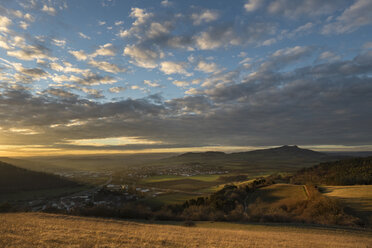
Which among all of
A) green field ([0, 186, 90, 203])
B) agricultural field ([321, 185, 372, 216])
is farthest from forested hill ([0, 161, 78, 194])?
agricultural field ([321, 185, 372, 216])

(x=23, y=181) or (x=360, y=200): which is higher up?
(x=360, y=200)

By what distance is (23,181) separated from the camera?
126750 millimetres

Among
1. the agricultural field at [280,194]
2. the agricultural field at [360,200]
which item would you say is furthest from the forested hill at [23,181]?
the agricultural field at [360,200]

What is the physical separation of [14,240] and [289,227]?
93.1ft

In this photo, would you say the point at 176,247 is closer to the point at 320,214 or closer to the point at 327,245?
the point at 327,245

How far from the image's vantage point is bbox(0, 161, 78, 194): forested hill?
385 feet

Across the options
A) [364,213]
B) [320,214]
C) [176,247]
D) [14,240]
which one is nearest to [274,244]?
[176,247]

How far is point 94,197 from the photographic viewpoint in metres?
103

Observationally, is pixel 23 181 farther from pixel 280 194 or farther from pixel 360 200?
pixel 360 200

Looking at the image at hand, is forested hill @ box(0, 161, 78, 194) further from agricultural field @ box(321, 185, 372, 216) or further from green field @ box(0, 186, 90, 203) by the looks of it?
agricultural field @ box(321, 185, 372, 216)

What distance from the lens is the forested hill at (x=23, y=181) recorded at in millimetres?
117250

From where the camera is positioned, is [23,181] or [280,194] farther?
[23,181]

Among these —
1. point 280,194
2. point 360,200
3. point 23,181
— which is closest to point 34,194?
point 23,181

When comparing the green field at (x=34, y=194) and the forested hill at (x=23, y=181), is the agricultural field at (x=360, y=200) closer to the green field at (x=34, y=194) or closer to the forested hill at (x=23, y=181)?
the green field at (x=34, y=194)
